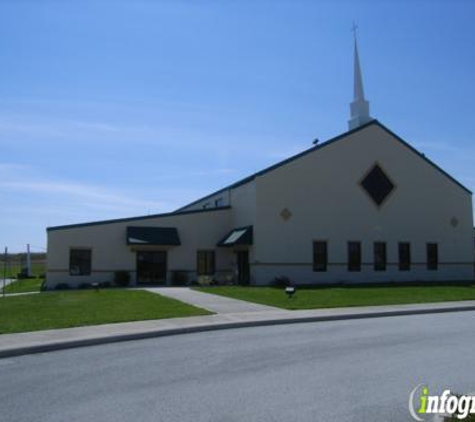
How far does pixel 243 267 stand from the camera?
3462cm

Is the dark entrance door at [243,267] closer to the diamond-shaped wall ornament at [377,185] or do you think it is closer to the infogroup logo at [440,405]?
the diamond-shaped wall ornament at [377,185]

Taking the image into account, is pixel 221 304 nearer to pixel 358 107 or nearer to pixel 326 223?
pixel 326 223

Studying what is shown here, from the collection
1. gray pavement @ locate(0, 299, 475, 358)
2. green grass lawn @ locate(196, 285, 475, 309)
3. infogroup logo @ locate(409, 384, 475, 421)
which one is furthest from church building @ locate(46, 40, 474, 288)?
infogroup logo @ locate(409, 384, 475, 421)

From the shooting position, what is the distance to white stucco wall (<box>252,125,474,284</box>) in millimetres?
33094

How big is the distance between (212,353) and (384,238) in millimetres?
27502

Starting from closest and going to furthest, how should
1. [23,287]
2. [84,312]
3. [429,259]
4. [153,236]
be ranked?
[84,312], [153,236], [23,287], [429,259]

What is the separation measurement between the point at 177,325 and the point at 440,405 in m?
8.33

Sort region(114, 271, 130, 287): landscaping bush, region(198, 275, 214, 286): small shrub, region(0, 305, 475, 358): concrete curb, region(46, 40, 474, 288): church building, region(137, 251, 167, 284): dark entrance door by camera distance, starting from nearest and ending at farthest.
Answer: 1. region(0, 305, 475, 358): concrete curb
2. region(46, 40, 474, 288): church building
3. region(114, 271, 130, 287): landscaping bush
4. region(198, 275, 214, 286): small shrub
5. region(137, 251, 167, 284): dark entrance door

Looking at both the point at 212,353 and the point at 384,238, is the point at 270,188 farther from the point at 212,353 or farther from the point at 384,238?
the point at 212,353

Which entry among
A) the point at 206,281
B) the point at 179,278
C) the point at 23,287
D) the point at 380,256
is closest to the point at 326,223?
the point at 380,256

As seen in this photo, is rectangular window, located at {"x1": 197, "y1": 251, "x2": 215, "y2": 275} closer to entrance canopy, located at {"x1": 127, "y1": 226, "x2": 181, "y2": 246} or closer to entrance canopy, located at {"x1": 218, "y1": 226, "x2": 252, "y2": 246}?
entrance canopy, located at {"x1": 218, "y1": 226, "x2": 252, "y2": 246}

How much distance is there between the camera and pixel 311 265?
111ft

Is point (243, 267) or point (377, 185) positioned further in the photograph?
point (377, 185)

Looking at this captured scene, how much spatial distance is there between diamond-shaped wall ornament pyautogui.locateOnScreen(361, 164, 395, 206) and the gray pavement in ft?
55.0
